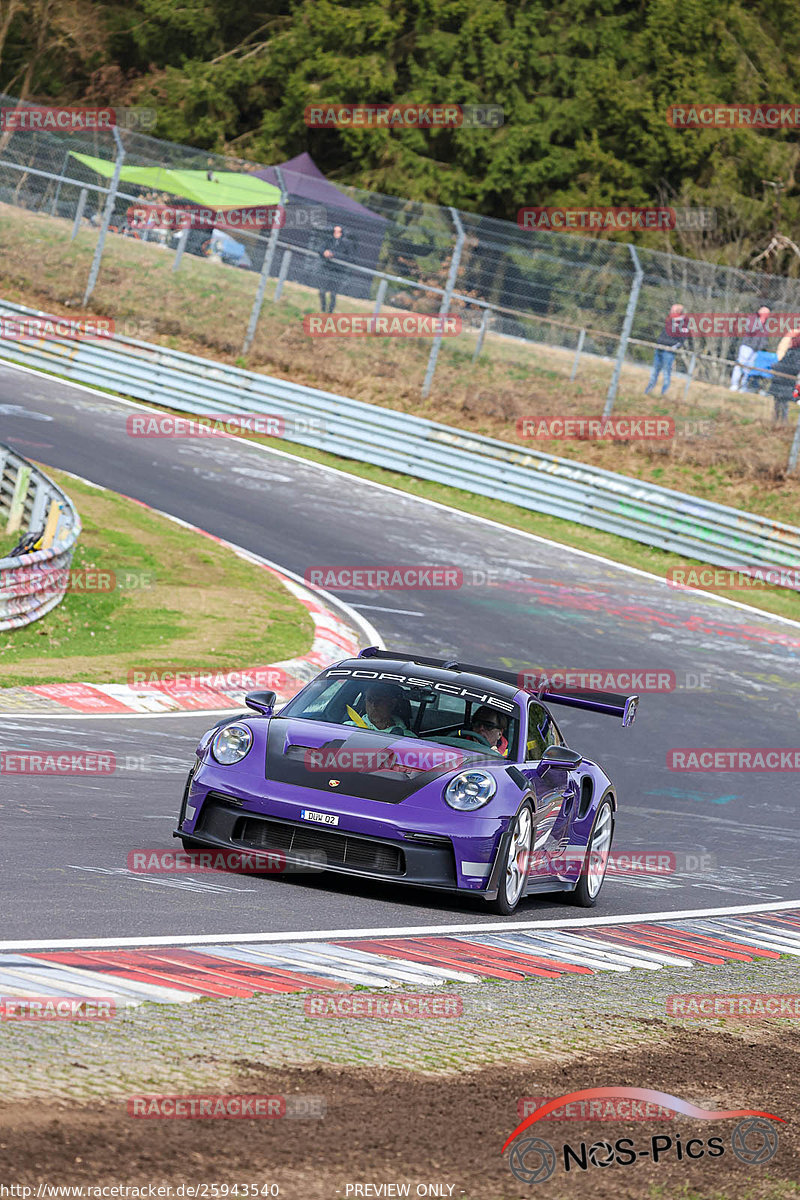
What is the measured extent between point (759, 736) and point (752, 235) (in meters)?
39.3

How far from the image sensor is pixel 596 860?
9930 millimetres

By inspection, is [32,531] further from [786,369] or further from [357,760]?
[786,369]

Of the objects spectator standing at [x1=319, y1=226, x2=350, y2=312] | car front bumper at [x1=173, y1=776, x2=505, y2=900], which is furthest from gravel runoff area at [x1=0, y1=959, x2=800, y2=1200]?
spectator standing at [x1=319, y1=226, x2=350, y2=312]

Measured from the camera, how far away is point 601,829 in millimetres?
10055

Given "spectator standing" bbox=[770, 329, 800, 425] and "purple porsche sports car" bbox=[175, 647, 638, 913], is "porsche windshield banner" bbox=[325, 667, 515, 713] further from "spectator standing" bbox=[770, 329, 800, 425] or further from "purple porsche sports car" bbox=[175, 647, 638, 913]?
"spectator standing" bbox=[770, 329, 800, 425]

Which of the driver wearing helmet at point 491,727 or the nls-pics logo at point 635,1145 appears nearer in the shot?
the nls-pics logo at point 635,1145

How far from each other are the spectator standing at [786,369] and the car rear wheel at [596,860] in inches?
752

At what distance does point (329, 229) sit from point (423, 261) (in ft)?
7.11

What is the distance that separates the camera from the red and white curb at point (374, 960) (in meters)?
5.82

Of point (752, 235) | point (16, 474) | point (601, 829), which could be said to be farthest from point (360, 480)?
point (752, 235)

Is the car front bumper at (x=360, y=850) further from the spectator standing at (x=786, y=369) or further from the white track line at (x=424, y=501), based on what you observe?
the spectator standing at (x=786, y=369)

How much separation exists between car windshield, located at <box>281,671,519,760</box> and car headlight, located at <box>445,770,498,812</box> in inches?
20.7

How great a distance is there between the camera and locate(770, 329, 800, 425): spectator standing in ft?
90.8

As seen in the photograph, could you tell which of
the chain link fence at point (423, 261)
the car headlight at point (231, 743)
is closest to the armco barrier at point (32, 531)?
the car headlight at point (231, 743)
